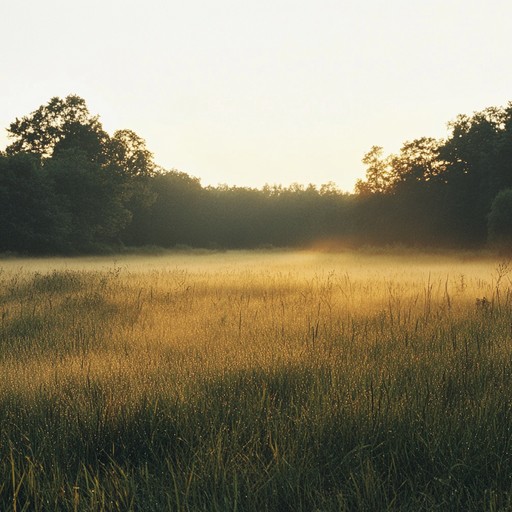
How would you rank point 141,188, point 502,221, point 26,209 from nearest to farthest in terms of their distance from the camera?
point 502,221
point 26,209
point 141,188

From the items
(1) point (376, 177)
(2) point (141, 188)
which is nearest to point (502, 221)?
(1) point (376, 177)

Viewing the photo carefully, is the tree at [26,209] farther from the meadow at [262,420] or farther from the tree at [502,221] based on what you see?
the meadow at [262,420]

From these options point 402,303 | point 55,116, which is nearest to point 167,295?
point 402,303

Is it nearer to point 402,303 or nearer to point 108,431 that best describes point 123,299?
point 402,303

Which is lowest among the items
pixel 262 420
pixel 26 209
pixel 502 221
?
pixel 262 420

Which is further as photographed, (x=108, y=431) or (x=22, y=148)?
(x=22, y=148)

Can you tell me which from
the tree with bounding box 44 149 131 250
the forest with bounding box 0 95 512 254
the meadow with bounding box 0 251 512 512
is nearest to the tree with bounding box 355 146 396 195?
the forest with bounding box 0 95 512 254

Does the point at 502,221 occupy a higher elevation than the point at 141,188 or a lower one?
lower

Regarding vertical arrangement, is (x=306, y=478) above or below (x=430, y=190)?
below

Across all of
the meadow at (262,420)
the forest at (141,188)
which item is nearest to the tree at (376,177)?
the forest at (141,188)

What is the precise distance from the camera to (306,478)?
6.39 ft

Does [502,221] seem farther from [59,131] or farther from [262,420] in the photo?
[59,131]

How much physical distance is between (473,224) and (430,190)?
14.1 feet

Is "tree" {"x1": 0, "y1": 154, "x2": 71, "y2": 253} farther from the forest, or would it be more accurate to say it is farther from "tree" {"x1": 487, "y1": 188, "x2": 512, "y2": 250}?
"tree" {"x1": 487, "y1": 188, "x2": 512, "y2": 250}
